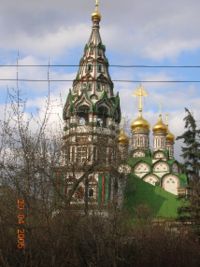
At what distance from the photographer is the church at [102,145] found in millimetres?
15086

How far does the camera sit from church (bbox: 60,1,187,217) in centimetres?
1509

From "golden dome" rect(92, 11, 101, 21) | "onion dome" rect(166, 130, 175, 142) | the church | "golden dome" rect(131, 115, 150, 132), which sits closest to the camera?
the church

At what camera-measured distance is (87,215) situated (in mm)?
12180

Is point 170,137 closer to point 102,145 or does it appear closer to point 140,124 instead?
point 140,124

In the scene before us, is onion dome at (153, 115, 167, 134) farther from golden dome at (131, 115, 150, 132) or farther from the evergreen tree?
the evergreen tree

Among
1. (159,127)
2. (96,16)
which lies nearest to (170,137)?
(159,127)

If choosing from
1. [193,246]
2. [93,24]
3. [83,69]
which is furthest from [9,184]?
[93,24]

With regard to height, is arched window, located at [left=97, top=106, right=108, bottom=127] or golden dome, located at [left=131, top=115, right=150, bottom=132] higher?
golden dome, located at [left=131, top=115, right=150, bottom=132]

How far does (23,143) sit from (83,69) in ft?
69.3

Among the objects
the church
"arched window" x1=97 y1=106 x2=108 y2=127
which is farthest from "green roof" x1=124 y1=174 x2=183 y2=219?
"arched window" x1=97 y1=106 x2=108 y2=127
